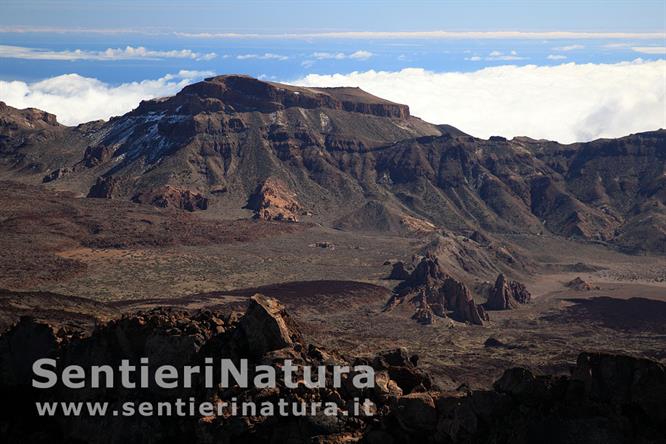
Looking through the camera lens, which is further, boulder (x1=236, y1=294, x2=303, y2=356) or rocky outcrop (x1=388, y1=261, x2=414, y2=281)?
rocky outcrop (x1=388, y1=261, x2=414, y2=281)

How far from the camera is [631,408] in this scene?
96.7ft

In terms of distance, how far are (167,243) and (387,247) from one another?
47893 mm

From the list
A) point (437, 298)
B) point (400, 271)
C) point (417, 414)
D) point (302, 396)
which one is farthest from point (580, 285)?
point (302, 396)

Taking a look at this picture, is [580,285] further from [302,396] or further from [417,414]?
[302,396]

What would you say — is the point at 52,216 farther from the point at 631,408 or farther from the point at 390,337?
the point at 631,408

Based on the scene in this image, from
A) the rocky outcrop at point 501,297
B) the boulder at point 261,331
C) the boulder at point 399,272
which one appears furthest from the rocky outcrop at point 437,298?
Result: the boulder at point 261,331

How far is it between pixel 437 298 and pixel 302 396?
9875 cm

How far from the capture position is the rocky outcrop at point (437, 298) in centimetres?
12544

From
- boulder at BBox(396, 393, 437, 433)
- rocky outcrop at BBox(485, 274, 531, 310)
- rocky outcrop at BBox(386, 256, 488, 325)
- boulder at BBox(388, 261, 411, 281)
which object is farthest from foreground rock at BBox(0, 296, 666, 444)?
boulder at BBox(388, 261, 411, 281)

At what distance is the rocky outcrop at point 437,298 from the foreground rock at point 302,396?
86.5 meters

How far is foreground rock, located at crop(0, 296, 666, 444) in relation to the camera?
96.4 ft

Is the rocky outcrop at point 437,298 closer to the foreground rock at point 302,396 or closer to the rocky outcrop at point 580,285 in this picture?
the rocky outcrop at point 580,285

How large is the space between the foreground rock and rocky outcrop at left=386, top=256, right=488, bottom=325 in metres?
86.5

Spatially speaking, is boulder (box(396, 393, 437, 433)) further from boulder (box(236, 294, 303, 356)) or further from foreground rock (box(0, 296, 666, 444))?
boulder (box(236, 294, 303, 356))
